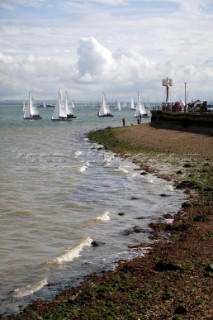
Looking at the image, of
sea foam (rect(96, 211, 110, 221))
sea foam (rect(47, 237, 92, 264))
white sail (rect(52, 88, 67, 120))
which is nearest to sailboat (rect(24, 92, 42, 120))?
white sail (rect(52, 88, 67, 120))

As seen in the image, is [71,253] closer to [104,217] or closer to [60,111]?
[104,217]

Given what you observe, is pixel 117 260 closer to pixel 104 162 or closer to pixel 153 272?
pixel 153 272

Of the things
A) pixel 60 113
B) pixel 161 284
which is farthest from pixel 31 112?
pixel 161 284

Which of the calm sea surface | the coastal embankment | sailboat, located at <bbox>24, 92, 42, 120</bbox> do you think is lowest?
the calm sea surface

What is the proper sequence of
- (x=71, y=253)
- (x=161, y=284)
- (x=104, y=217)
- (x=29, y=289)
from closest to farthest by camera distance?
(x=161, y=284), (x=29, y=289), (x=71, y=253), (x=104, y=217)

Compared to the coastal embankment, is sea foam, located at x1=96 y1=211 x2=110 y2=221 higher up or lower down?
lower down

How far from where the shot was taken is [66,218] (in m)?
19.4

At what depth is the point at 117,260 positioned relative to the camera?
1395 centimetres

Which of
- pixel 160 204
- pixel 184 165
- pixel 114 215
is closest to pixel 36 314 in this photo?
pixel 114 215

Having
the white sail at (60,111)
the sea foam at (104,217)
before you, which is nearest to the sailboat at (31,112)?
the white sail at (60,111)

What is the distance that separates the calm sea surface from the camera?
1294cm

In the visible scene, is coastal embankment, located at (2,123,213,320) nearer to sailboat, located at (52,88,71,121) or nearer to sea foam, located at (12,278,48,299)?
sea foam, located at (12,278,48,299)

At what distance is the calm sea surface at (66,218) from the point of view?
42.4 ft

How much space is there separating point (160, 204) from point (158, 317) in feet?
39.3
